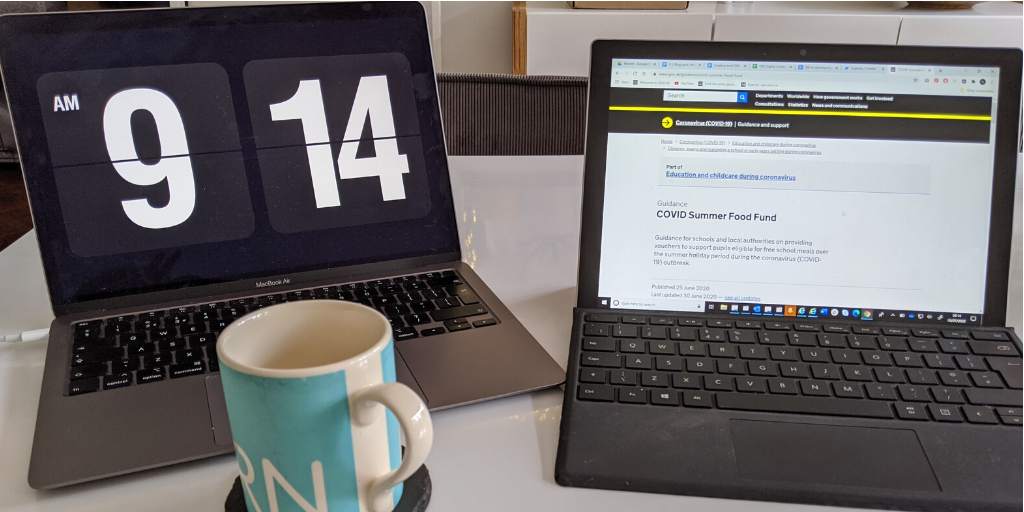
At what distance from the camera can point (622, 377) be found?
21.5 inches

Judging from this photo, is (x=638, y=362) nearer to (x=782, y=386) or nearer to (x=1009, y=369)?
(x=782, y=386)

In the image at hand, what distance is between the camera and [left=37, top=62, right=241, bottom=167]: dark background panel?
65 cm

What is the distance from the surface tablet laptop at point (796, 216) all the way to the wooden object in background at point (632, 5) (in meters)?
1.95

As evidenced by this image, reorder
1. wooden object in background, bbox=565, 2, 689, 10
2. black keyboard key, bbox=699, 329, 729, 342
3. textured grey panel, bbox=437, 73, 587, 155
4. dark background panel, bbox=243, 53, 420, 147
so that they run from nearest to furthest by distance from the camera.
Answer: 1. black keyboard key, bbox=699, 329, 729, 342
2. dark background panel, bbox=243, 53, 420, 147
3. textured grey panel, bbox=437, 73, 587, 155
4. wooden object in background, bbox=565, 2, 689, 10

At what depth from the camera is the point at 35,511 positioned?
1.44 feet

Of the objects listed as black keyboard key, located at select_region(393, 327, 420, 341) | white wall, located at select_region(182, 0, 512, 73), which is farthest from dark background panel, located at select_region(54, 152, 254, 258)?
white wall, located at select_region(182, 0, 512, 73)

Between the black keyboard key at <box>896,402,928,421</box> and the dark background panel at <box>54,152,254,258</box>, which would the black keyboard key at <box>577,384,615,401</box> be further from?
the dark background panel at <box>54,152,254,258</box>

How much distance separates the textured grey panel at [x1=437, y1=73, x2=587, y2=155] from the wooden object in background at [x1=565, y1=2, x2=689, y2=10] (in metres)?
1.24

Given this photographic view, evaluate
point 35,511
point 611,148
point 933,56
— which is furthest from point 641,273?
point 35,511

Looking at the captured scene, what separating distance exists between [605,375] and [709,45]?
0.32 metres

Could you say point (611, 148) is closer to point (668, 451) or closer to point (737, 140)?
point (737, 140)

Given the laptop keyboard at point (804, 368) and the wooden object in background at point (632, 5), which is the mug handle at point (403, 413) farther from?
the wooden object in background at point (632, 5)

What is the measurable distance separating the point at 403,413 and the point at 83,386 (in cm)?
33

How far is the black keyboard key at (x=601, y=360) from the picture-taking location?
56 cm
